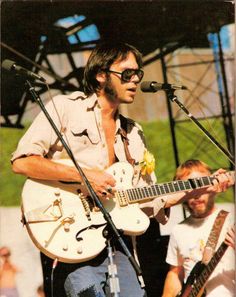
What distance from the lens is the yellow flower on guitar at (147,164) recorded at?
2822 millimetres

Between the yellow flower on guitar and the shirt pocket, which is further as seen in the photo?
the yellow flower on guitar

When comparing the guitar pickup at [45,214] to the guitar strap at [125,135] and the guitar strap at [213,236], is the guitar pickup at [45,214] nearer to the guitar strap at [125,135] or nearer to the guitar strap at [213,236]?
the guitar strap at [125,135]

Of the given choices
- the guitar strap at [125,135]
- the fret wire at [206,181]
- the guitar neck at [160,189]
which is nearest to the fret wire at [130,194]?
the guitar neck at [160,189]

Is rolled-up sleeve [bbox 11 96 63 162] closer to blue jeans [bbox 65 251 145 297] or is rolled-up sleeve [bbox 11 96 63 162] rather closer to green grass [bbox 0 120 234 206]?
green grass [bbox 0 120 234 206]

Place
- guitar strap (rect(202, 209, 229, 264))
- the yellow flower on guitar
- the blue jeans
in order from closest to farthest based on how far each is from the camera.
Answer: the blue jeans < the yellow flower on guitar < guitar strap (rect(202, 209, 229, 264))

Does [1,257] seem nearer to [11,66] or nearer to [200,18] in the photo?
[11,66]

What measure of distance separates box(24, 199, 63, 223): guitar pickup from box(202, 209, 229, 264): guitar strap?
2.70ft

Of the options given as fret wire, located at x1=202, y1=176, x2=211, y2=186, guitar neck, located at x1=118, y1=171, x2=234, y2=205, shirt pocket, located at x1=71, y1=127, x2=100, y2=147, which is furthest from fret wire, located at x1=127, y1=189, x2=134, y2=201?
fret wire, located at x1=202, y1=176, x2=211, y2=186

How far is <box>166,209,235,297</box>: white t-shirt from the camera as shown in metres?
2.90

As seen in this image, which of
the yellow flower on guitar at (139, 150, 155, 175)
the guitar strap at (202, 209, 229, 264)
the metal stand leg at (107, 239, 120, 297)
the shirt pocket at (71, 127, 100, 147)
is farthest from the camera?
the guitar strap at (202, 209, 229, 264)

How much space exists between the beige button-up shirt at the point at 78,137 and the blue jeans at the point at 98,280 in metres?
0.37

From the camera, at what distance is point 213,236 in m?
2.98

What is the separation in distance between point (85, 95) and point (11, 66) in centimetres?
53

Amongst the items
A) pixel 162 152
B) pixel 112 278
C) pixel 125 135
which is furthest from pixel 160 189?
→ pixel 162 152
